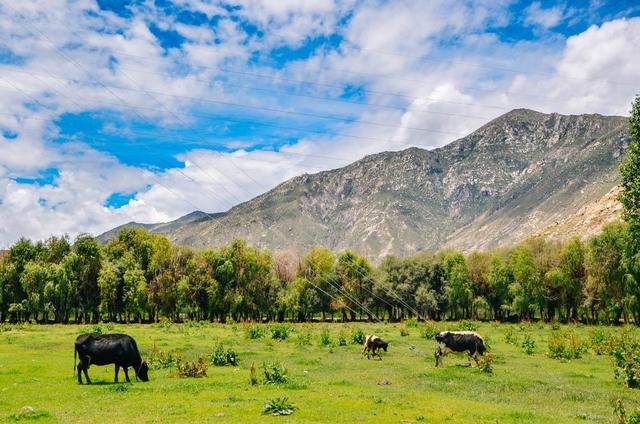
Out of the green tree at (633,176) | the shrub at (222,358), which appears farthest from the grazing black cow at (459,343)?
the green tree at (633,176)

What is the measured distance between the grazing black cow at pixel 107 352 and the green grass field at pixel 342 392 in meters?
0.94

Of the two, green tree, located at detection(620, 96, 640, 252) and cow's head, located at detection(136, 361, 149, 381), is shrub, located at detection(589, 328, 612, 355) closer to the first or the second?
green tree, located at detection(620, 96, 640, 252)

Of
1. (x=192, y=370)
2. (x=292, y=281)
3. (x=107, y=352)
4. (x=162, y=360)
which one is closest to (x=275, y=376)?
(x=192, y=370)

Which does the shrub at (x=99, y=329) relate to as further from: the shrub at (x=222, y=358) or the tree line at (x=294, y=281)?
the tree line at (x=294, y=281)

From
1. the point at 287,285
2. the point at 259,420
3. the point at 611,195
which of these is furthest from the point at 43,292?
the point at 611,195

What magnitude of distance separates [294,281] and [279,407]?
79259 millimetres

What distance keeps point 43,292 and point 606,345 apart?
7731 cm

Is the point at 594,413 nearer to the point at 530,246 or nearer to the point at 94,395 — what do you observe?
the point at 94,395

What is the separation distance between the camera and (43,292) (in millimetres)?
76375

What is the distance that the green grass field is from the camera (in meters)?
15.4

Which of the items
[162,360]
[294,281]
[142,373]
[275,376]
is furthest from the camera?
[294,281]

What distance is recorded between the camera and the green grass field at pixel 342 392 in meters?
15.4

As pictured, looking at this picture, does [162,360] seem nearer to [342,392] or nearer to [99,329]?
[342,392]

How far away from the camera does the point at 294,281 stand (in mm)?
94375
